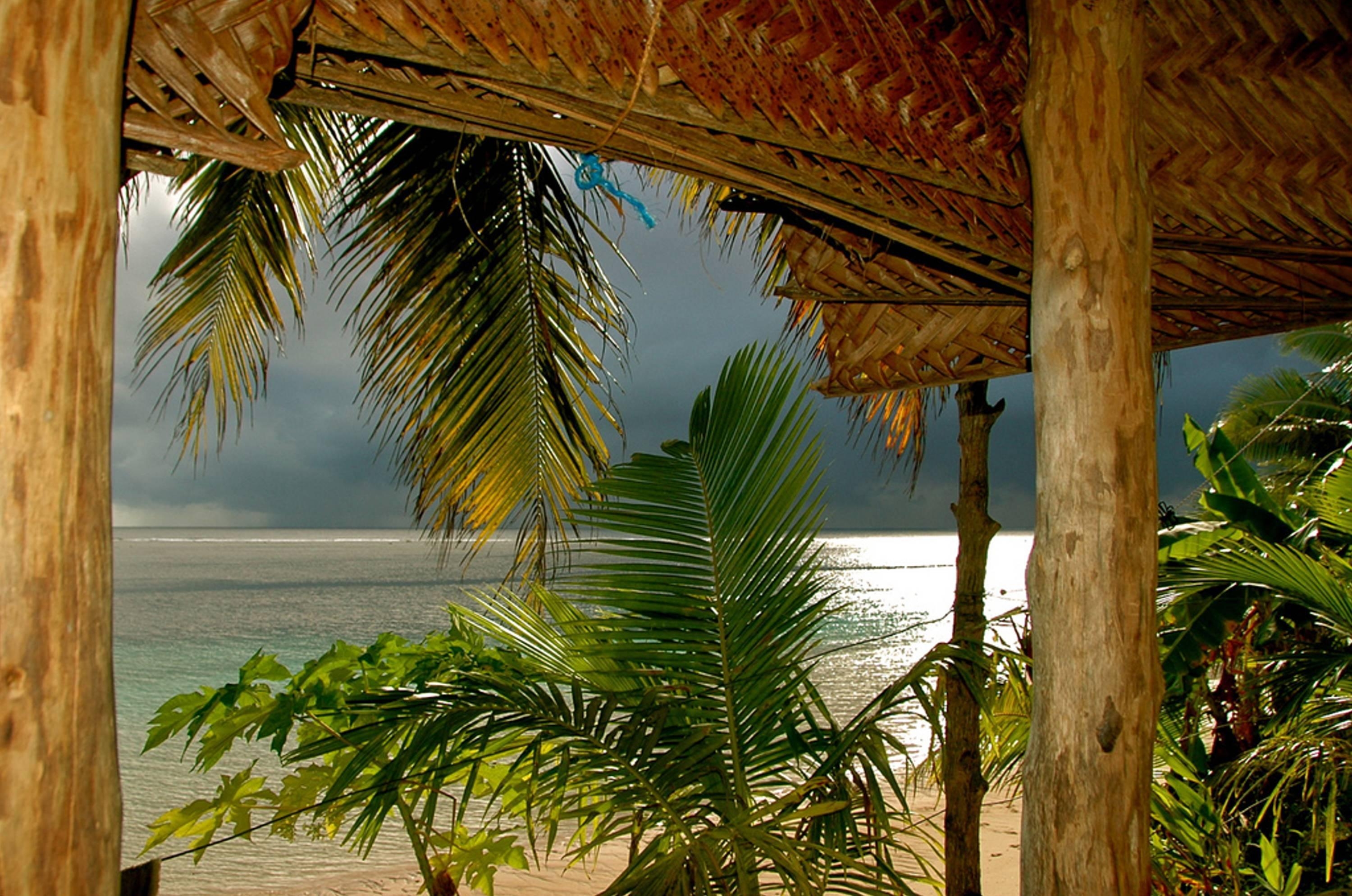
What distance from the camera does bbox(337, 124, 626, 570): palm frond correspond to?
3908 mm

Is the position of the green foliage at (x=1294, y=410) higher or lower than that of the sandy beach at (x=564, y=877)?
higher

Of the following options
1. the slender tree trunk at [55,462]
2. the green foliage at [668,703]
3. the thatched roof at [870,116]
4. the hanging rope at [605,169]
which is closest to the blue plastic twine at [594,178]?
the hanging rope at [605,169]

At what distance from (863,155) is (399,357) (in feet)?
8.84

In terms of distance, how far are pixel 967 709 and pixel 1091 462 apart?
5.31ft

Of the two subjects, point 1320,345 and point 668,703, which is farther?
point 1320,345

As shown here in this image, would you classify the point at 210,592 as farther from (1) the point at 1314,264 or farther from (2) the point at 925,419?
(1) the point at 1314,264

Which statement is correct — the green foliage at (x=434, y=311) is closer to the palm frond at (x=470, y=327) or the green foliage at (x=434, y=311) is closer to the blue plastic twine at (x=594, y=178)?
the palm frond at (x=470, y=327)

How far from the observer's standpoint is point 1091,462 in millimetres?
1639

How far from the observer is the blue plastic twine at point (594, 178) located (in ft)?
6.10

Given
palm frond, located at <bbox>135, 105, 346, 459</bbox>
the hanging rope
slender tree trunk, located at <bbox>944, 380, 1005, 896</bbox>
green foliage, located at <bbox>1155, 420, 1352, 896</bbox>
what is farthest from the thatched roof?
palm frond, located at <bbox>135, 105, 346, 459</bbox>

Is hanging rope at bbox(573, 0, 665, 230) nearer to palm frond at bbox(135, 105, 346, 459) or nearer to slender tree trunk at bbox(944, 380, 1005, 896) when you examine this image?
slender tree trunk at bbox(944, 380, 1005, 896)

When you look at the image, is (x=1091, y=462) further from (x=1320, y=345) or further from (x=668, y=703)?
(x=1320, y=345)

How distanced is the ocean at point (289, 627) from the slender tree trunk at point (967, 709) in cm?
14

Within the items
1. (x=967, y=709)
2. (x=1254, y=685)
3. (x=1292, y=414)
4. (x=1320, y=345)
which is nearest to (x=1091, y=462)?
(x=967, y=709)
